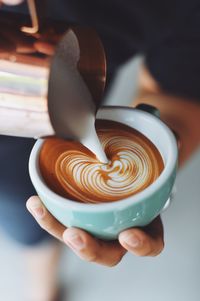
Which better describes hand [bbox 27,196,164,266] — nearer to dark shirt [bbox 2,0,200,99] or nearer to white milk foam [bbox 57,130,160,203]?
A: white milk foam [bbox 57,130,160,203]

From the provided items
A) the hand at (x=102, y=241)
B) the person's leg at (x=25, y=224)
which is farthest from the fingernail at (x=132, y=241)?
the person's leg at (x=25, y=224)

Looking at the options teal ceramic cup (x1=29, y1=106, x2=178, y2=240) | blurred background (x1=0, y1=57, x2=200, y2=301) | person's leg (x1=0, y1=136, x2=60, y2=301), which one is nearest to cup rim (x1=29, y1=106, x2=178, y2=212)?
teal ceramic cup (x1=29, y1=106, x2=178, y2=240)

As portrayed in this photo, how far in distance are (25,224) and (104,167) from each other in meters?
0.35

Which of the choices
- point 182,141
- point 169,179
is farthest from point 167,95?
point 169,179

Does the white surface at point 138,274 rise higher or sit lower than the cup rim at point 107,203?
lower

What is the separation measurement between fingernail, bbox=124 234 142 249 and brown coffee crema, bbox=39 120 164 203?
1.7 inches

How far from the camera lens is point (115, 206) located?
1.69ft

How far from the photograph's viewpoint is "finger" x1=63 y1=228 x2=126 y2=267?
21.9 inches

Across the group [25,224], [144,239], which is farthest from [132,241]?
[25,224]

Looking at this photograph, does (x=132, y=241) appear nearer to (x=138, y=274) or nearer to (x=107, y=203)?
(x=107, y=203)

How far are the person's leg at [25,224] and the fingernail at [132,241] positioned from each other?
Answer: 0.28m

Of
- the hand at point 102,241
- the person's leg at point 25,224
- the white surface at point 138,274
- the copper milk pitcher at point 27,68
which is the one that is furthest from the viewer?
the white surface at point 138,274

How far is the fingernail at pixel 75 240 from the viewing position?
55cm

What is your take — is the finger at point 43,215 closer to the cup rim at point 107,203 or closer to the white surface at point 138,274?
the cup rim at point 107,203
